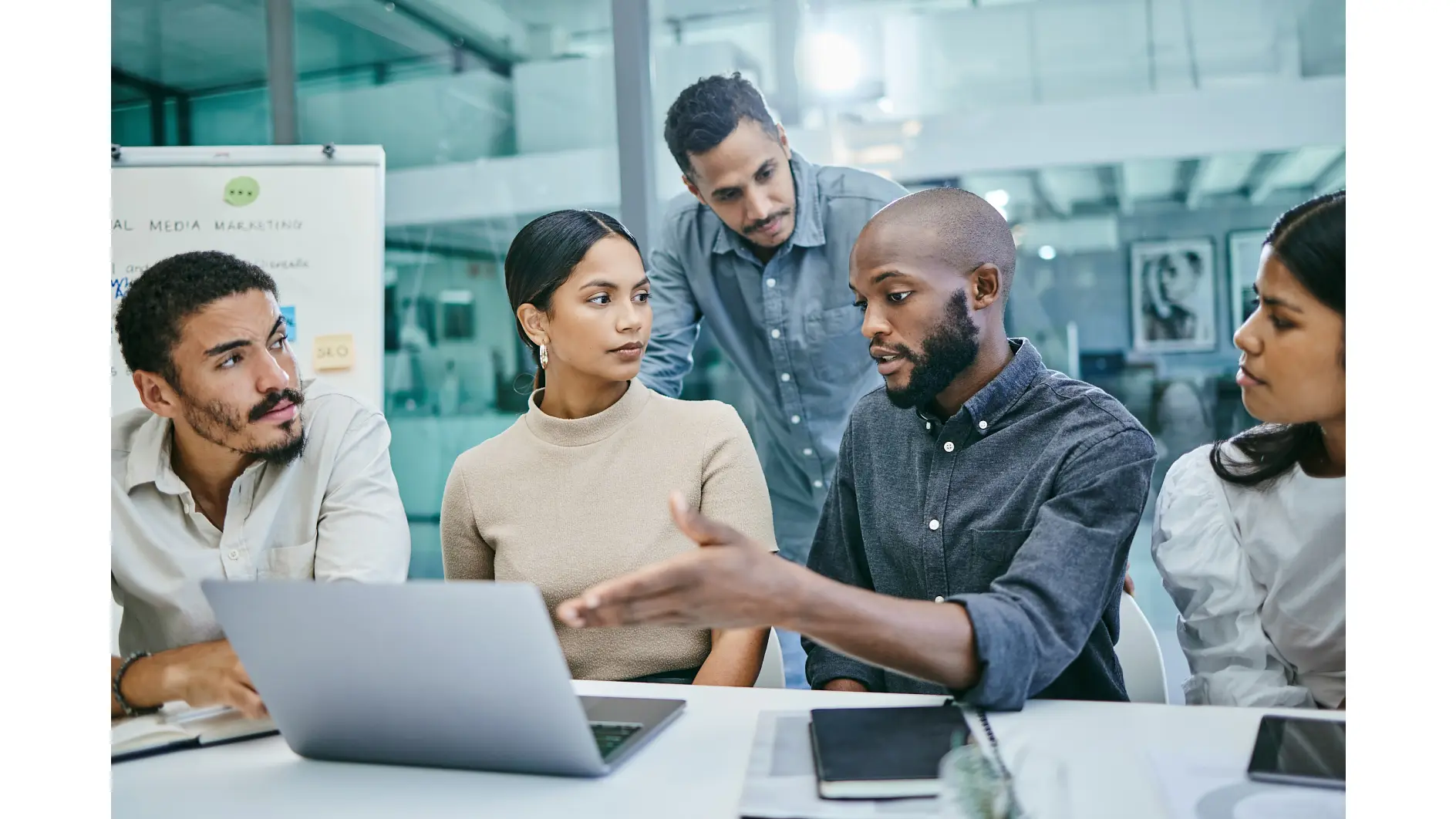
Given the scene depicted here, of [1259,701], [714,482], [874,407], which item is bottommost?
[1259,701]

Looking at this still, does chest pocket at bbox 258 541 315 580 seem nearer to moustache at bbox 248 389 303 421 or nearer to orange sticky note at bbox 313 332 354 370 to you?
moustache at bbox 248 389 303 421

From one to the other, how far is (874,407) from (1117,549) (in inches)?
18.9

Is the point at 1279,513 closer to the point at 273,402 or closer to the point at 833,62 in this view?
the point at 273,402

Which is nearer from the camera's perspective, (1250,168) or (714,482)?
(714,482)

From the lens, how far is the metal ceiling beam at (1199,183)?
294 cm

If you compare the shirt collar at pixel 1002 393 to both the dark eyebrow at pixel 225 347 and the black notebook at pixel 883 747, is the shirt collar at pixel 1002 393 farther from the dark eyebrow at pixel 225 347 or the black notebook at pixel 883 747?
the dark eyebrow at pixel 225 347

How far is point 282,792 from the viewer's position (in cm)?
105

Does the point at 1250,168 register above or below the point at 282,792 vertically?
above

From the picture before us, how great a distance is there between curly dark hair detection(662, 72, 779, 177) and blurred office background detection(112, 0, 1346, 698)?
0.84 metres

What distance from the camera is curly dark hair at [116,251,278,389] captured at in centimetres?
152

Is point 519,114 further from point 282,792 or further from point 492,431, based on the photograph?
point 282,792

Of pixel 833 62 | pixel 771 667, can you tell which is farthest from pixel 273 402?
pixel 833 62

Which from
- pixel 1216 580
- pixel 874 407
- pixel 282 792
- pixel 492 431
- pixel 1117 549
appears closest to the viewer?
pixel 282 792
